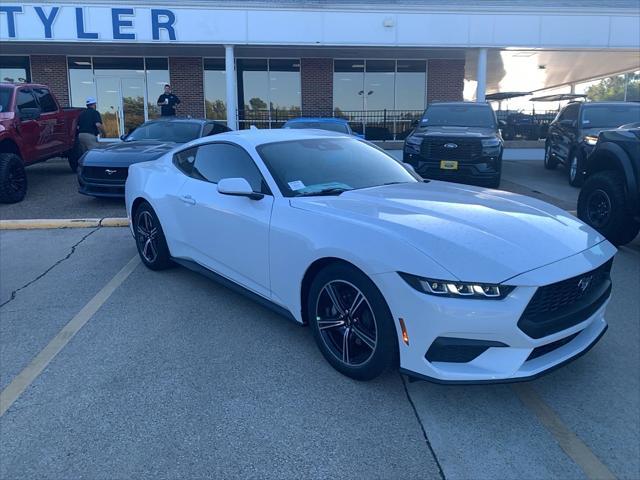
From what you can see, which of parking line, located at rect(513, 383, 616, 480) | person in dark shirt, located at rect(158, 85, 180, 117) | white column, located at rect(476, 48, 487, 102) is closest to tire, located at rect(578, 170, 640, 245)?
parking line, located at rect(513, 383, 616, 480)

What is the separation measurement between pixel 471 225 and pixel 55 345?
3.09m

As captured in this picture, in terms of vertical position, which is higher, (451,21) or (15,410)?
(451,21)

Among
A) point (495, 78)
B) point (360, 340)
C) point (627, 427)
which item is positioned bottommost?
point (627, 427)

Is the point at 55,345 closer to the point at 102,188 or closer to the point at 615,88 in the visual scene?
the point at 102,188

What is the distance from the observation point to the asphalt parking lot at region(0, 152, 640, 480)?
2725 millimetres

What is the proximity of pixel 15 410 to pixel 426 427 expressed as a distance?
7.75 feet

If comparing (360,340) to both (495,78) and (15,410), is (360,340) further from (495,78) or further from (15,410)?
(495,78)

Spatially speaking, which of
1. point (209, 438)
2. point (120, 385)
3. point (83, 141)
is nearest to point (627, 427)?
point (209, 438)

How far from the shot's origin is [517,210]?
3.75m

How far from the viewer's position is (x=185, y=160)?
17.5 ft

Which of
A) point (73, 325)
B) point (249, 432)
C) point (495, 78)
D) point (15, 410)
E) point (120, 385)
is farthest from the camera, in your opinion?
point (495, 78)

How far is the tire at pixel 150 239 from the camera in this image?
546 centimetres

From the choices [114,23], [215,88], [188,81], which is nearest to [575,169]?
[114,23]

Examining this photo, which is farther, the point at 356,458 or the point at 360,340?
the point at 360,340
